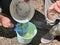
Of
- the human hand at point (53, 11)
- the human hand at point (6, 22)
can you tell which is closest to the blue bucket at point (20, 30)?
the human hand at point (6, 22)

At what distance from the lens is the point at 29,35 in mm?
1632

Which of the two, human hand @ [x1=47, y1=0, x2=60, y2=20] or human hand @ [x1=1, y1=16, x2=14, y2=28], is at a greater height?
human hand @ [x1=47, y1=0, x2=60, y2=20]

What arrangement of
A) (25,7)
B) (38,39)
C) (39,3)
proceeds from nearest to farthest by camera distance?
(25,7) → (38,39) → (39,3)

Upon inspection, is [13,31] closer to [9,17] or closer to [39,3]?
[9,17]

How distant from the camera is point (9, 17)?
6.02 feet

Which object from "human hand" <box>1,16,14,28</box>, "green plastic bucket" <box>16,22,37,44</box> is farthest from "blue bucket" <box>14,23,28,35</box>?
"human hand" <box>1,16,14,28</box>

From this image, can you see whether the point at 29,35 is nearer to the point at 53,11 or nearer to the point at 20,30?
the point at 20,30

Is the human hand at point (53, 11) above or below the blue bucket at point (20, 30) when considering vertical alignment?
above

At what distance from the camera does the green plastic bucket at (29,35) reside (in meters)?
1.59

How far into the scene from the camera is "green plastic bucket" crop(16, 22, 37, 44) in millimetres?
1590

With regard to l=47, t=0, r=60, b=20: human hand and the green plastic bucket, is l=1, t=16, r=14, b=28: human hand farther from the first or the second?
l=47, t=0, r=60, b=20: human hand

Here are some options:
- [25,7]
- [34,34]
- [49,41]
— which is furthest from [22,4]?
[49,41]

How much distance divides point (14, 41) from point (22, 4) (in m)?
0.31

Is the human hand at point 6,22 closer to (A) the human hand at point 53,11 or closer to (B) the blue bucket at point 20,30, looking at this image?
(B) the blue bucket at point 20,30
